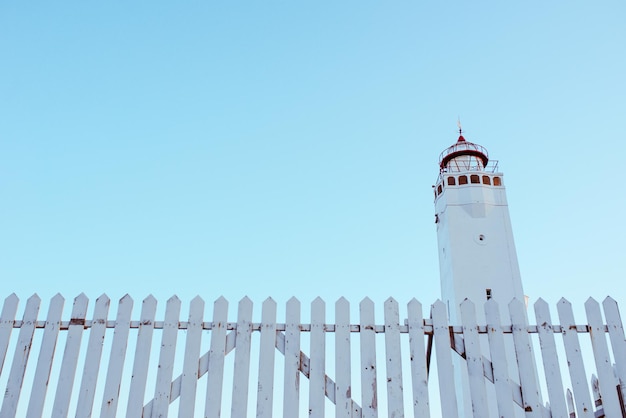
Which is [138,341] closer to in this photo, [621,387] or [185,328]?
[185,328]

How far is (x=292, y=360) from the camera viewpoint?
5.51 metres

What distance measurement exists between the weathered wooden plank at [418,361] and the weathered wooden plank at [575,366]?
1.51 metres

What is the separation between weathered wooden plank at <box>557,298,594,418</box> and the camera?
5488 millimetres

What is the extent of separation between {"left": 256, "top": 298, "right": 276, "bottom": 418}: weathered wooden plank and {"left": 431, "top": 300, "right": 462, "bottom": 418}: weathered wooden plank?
1.70m

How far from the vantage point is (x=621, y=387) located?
5656 mm

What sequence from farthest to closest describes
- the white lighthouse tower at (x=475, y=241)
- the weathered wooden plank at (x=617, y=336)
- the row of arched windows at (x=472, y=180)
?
the row of arched windows at (x=472, y=180), the white lighthouse tower at (x=475, y=241), the weathered wooden plank at (x=617, y=336)

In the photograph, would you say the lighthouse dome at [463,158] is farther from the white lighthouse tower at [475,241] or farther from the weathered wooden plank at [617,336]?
the weathered wooden plank at [617,336]

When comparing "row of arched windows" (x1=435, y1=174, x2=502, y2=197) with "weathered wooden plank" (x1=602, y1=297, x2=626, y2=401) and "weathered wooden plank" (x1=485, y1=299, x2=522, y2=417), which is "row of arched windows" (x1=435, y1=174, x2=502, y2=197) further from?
"weathered wooden plank" (x1=485, y1=299, x2=522, y2=417)

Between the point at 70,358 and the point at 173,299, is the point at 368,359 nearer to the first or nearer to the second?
the point at 173,299

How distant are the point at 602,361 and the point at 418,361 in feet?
6.55

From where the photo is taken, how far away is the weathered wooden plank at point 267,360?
5348 millimetres

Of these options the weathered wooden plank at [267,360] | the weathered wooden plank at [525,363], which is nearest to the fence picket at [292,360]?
the weathered wooden plank at [267,360]

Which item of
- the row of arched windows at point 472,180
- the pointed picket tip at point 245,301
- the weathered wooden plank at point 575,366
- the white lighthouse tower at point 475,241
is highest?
the row of arched windows at point 472,180

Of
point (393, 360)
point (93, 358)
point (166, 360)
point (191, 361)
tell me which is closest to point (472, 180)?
point (393, 360)
